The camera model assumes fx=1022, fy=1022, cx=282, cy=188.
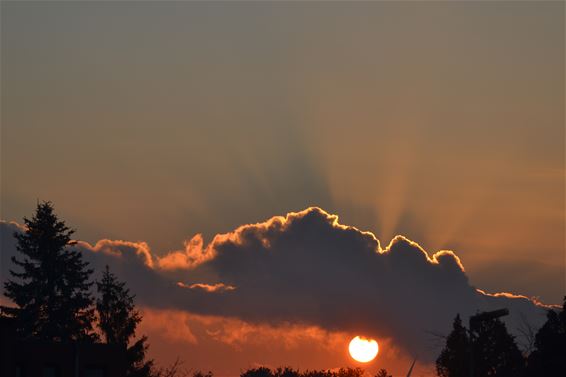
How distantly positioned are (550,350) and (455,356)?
33.9 metres

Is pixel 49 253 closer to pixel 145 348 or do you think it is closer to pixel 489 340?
pixel 145 348

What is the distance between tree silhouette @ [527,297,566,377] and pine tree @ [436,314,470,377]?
30.3m

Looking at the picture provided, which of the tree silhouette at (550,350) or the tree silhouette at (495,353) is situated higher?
the tree silhouette at (495,353)

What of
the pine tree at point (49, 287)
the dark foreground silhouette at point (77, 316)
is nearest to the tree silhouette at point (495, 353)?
the dark foreground silhouette at point (77, 316)

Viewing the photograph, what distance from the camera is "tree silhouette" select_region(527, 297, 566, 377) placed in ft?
252

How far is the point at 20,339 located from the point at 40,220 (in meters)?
43.8

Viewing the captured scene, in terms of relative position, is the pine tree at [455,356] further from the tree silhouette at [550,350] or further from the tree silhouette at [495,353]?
the tree silhouette at [550,350]

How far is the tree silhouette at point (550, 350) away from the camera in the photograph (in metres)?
76.9

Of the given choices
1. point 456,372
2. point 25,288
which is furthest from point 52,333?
point 456,372

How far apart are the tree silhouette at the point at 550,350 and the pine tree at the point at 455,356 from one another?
30.3m

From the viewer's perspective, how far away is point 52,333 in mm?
105125

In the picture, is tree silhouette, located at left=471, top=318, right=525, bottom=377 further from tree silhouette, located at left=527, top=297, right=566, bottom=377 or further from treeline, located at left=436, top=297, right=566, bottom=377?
tree silhouette, located at left=527, top=297, right=566, bottom=377

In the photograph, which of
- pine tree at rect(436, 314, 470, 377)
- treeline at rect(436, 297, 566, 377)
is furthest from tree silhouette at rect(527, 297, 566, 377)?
pine tree at rect(436, 314, 470, 377)

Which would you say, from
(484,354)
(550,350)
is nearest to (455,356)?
(484,354)
